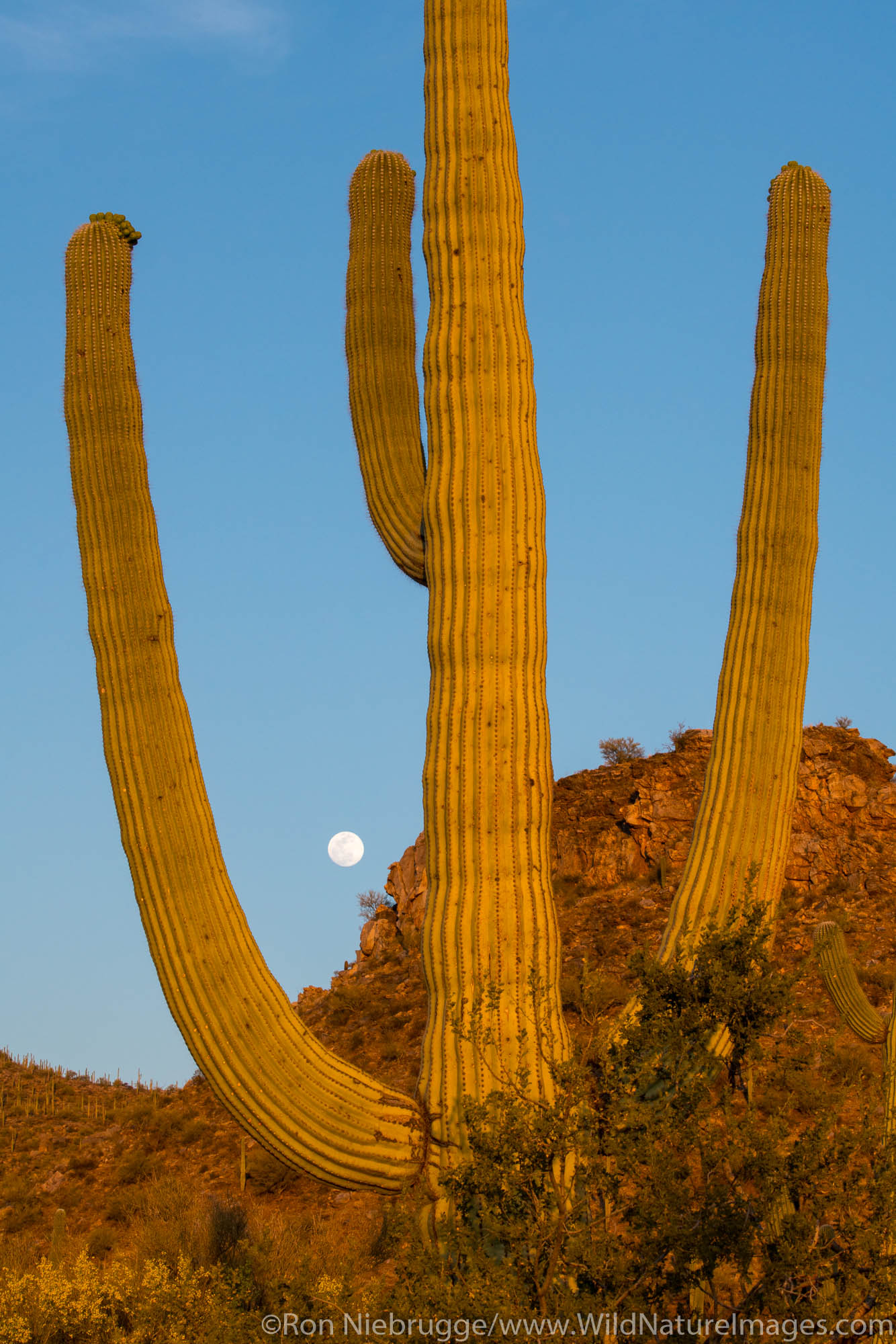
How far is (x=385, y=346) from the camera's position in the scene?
8.13 metres

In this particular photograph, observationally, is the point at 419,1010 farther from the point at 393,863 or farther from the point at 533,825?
the point at 533,825

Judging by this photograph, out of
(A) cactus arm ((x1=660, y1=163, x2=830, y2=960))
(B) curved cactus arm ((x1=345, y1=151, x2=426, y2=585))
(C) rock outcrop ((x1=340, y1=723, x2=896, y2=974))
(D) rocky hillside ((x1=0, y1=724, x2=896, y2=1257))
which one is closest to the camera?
(A) cactus arm ((x1=660, y1=163, x2=830, y2=960))

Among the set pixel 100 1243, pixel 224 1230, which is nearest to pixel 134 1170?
pixel 100 1243

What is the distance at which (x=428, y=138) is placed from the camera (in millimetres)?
7145

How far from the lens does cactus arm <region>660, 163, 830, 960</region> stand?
7043 mm

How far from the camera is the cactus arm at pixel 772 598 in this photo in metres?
7.04

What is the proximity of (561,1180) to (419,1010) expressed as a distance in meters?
16.4

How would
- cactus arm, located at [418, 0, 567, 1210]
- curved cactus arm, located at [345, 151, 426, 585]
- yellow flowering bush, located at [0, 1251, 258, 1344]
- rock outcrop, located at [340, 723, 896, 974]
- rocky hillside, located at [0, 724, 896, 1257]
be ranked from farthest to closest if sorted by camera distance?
rock outcrop, located at [340, 723, 896, 974] → rocky hillside, located at [0, 724, 896, 1257] → yellow flowering bush, located at [0, 1251, 258, 1344] → curved cactus arm, located at [345, 151, 426, 585] → cactus arm, located at [418, 0, 567, 1210]

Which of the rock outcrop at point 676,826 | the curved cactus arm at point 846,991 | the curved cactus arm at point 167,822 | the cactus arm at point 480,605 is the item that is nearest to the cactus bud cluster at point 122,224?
the curved cactus arm at point 167,822

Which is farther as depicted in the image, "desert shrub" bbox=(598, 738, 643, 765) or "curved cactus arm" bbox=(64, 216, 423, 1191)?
"desert shrub" bbox=(598, 738, 643, 765)

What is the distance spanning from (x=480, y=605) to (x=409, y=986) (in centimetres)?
1755

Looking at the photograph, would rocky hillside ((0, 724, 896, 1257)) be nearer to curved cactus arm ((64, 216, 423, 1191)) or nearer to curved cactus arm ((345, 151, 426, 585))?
curved cactus arm ((345, 151, 426, 585))

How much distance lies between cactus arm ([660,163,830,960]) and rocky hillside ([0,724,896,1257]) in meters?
7.19

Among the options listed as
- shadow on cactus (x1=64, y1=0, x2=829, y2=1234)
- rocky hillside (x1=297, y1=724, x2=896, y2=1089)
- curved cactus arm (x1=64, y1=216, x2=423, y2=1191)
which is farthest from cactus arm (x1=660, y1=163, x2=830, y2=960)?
rocky hillside (x1=297, y1=724, x2=896, y2=1089)
